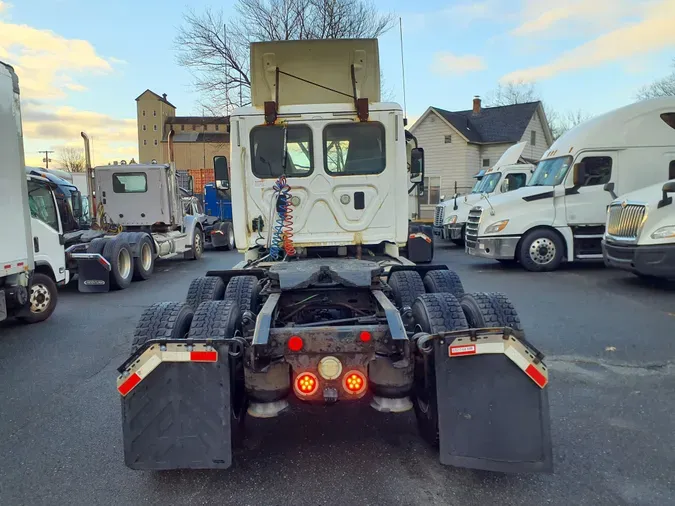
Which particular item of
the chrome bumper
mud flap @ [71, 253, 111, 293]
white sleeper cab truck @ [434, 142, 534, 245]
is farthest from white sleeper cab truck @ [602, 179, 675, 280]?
mud flap @ [71, 253, 111, 293]

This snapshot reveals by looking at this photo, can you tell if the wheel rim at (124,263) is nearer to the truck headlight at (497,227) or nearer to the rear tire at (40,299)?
the rear tire at (40,299)

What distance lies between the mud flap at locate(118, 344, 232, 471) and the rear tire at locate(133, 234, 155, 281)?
30.3ft

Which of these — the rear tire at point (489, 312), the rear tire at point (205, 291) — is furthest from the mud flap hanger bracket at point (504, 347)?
the rear tire at point (205, 291)

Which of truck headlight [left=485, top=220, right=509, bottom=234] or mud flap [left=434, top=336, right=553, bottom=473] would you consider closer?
mud flap [left=434, top=336, right=553, bottom=473]

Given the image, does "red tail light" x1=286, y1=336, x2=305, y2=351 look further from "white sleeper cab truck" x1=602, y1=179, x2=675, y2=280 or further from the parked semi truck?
"white sleeper cab truck" x1=602, y1=179, x2=675, y2=280

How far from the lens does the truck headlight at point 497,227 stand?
37.2 ft

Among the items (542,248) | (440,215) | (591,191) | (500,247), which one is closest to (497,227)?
(500,247)

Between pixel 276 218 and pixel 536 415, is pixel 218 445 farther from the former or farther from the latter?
pixel 276 218

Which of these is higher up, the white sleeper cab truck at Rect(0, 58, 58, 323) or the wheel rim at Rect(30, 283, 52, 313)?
the white sleeper cab truck at Rect(0, 58, 58, 323)

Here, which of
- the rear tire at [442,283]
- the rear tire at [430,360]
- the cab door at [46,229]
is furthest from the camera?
the cab door at [46,229]

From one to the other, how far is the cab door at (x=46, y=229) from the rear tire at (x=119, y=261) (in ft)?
6.08

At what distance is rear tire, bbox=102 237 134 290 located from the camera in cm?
1030

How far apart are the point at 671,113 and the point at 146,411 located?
11.9 meters

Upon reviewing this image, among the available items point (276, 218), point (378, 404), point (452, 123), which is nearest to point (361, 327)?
point (378, 404)
